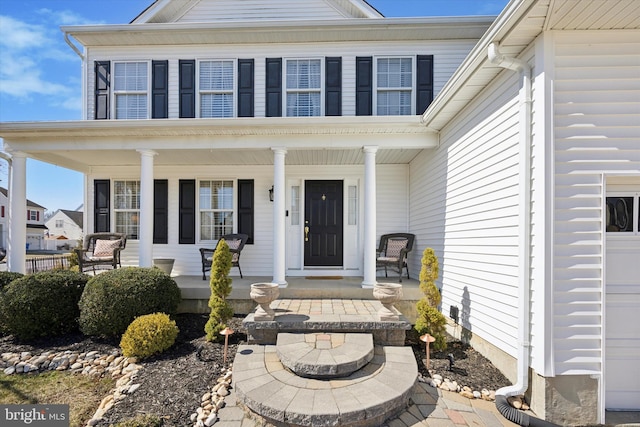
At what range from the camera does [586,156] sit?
2.77 metres

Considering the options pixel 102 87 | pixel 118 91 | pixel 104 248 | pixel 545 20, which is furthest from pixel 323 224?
pixel 102 87

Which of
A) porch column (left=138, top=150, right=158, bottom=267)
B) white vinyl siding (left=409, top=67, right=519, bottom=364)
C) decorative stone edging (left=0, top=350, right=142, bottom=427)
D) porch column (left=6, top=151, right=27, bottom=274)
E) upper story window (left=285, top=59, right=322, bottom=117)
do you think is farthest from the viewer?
upper story window (left=285, top=59, right=322, bottom=117)

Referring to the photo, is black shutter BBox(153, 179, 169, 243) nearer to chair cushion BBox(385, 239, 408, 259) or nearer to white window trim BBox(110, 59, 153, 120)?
white window trim BBox(110, 59, 153, 120)

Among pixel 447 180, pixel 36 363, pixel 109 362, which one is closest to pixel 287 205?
pixel 447 180

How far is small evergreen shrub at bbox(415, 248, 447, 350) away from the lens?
3.90 meters

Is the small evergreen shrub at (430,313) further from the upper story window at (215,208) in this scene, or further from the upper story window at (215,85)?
the upper story window at (215,85)

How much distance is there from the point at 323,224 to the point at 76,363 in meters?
4.56

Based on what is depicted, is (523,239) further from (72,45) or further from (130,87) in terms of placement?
(72,45)

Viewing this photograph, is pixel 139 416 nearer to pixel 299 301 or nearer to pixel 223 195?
pixel 299 301

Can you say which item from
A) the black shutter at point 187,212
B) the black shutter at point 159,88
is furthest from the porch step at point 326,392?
the black shutter at point 159,88

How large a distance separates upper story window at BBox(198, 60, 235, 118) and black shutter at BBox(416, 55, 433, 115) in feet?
12.7

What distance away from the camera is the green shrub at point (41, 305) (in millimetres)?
4184

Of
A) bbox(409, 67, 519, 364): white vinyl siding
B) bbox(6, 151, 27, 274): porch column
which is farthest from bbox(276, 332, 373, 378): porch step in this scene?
bbox(6, 151, 27, 274): porch column

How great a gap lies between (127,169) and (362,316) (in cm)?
603
